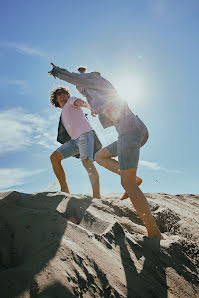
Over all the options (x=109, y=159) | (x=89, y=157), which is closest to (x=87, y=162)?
(x=89, y=157)

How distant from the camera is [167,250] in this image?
235 cm

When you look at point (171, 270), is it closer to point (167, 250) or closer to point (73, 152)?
point (167, 250)

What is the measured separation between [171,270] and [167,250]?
0.21 metres

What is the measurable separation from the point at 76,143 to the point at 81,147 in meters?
0.15

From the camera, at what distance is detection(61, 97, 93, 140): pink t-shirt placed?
156 inches

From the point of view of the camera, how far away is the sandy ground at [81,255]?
143 centimetres

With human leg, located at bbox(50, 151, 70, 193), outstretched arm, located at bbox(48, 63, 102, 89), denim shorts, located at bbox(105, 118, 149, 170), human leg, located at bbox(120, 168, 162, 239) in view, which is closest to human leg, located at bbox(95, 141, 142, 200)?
denim shorts, located at bbox(105, 118, 149, 170)

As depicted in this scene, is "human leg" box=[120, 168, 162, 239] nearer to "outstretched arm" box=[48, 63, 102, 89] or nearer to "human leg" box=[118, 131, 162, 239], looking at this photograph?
"human leg" box=[118, 131, 162, 239]

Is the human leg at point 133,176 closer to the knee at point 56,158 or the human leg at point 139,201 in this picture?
the human leg at point 139,201

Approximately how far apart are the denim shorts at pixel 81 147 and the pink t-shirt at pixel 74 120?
9 cm

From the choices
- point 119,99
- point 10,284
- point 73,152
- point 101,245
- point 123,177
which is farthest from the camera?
point 73,152

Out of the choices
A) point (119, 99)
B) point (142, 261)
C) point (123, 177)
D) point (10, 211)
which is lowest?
point (142, 261)

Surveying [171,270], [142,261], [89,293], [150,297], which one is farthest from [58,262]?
[171,270]

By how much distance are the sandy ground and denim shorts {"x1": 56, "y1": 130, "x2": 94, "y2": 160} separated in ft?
3.52
